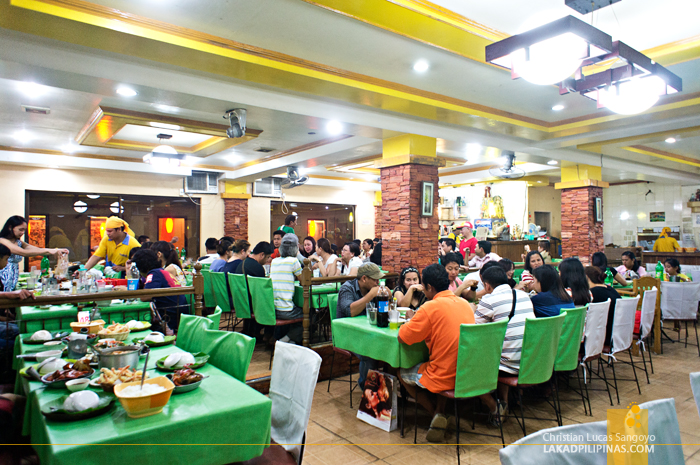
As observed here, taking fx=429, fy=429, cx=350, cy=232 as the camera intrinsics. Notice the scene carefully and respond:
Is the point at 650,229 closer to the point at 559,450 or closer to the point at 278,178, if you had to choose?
the point at 278,178

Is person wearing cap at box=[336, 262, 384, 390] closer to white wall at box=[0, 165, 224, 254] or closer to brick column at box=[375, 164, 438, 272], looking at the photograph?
brick column at box=[375, 164, 438, 272]

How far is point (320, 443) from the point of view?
3.13 metres

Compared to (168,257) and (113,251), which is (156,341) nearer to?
(168,257)

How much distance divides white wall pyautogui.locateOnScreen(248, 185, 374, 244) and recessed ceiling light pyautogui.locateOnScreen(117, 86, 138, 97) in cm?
808

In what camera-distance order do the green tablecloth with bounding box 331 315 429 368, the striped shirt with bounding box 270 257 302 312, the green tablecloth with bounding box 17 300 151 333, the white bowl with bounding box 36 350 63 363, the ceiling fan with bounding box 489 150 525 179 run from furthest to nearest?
the ceiling fan with bounding box 489 150 525 179 < the striped shirt with bounding box 270 257 302 312 < the green tablecloth with bounding box 17 300 151 333 < the green tablecloth with bounding box 331 315 429 368 < the white bowl with bounding box 36 350 63 363

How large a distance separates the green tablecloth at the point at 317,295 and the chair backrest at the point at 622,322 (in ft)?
9.50

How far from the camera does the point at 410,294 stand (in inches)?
150

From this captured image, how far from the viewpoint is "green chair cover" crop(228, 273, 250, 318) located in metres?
5.15

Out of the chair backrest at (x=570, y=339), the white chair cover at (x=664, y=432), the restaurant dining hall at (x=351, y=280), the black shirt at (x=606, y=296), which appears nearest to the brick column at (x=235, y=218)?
the restaurant dining hall at (x=351, y=280)

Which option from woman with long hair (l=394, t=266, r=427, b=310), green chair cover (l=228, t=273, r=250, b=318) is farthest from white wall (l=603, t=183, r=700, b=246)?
green chair cover (l=228, t=273, r=250, b=318)

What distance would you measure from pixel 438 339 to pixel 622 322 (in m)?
2.18

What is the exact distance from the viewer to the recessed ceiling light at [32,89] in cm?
557

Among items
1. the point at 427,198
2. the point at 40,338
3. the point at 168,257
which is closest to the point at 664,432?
the point at 40,338

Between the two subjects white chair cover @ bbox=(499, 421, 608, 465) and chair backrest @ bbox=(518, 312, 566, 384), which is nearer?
white chair cover @ bbox=(499, 421, 608, 465)
